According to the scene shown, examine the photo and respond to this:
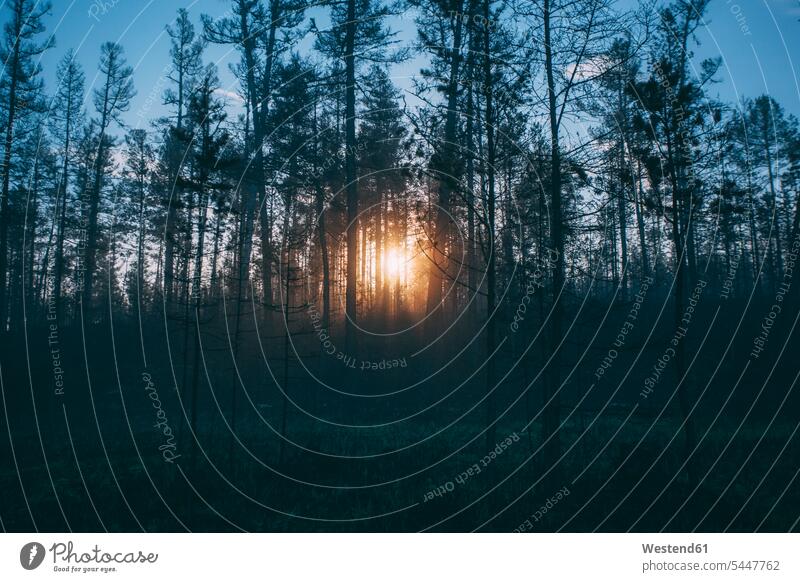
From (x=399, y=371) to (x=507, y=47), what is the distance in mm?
14042

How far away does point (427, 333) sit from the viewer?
2427cm

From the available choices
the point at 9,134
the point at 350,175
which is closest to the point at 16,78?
the point at 9,134

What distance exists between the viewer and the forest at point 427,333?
903 cm

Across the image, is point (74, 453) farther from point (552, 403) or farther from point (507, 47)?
point (507, 47)
